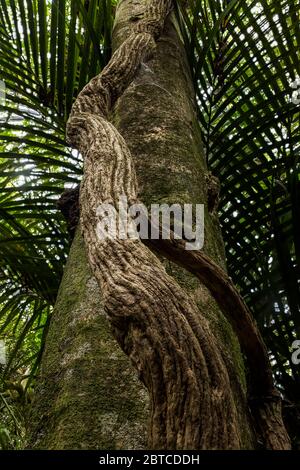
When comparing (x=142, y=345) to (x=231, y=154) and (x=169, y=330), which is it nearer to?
(x=169, y=330)

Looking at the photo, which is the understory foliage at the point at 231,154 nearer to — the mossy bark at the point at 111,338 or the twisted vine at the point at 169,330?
the mossy bark at the point at 111,338

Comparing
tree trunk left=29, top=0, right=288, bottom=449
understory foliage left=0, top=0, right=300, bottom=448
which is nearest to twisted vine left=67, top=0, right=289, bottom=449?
tree trunk left=29, top=0, right=288, bottom=449

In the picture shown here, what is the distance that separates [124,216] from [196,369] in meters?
0.25

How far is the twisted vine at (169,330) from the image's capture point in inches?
19.1

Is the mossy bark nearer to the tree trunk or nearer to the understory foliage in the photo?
the tree trunk

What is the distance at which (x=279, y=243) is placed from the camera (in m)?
1.27

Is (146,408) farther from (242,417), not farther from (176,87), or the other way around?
(176,87)

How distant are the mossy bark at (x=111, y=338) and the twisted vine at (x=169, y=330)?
0.18 feet

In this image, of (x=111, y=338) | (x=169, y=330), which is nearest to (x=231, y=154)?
(x=111, y=338)

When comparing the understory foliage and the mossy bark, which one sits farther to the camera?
the understory foliage

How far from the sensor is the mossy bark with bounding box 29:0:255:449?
0.62 m

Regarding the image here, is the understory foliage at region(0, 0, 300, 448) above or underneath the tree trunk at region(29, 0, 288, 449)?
above

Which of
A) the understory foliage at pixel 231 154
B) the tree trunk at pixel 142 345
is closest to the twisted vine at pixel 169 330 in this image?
the tree trunk at pixel 142 345

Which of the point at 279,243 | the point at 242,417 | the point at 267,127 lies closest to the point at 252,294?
the point at 279,243
